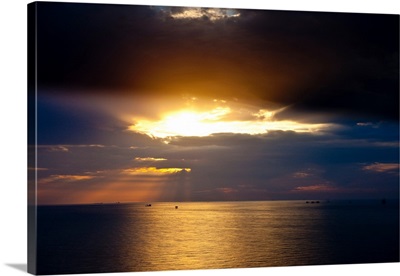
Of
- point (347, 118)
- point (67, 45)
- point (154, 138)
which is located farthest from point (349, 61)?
point (67, 45)

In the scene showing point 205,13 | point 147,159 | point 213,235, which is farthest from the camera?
point 213,235

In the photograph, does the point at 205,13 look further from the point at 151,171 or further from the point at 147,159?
the point at 151,171

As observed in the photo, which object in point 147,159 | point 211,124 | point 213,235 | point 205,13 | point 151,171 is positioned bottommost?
point 213,235

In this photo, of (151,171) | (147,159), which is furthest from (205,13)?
(151,171)

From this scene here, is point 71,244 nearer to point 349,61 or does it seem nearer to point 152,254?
point 152,254

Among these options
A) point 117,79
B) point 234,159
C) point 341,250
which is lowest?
point 341,250

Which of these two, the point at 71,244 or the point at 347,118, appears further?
the point at 347,118

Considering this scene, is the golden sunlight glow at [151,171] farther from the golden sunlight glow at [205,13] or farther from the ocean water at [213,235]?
the golden sunlight glow at [205,13]
